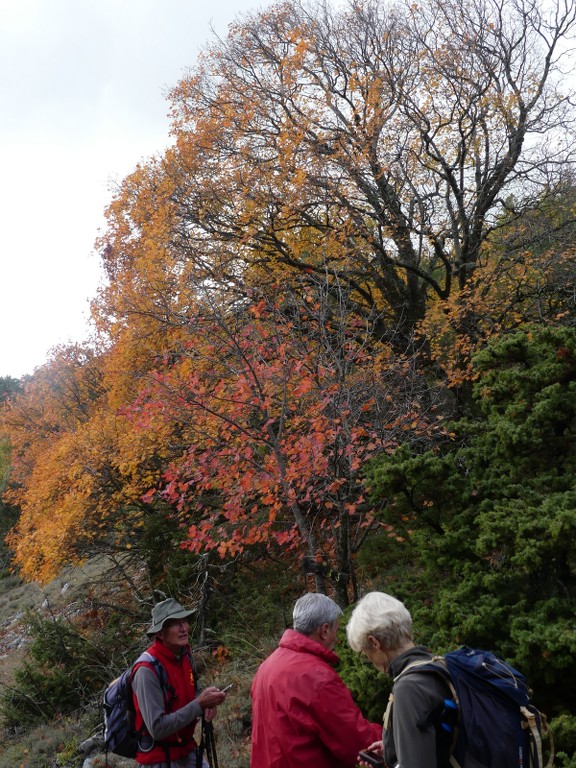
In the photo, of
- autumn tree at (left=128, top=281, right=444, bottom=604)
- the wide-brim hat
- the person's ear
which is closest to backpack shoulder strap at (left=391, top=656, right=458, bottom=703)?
the person's ear

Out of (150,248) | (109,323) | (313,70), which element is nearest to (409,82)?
(313,70)

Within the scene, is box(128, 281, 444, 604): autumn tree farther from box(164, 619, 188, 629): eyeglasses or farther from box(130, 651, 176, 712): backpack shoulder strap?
box(130, 651, 176, 712): backpack shoulder strap

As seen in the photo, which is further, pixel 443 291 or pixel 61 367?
pixel 61 367

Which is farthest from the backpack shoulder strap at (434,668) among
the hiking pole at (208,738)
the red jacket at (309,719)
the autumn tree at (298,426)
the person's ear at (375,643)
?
the autumn tree at (298,426)

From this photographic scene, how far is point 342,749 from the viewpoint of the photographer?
7.98ft

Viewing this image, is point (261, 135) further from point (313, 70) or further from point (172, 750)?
point (172, 750)

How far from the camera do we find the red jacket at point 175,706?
3.36 metres

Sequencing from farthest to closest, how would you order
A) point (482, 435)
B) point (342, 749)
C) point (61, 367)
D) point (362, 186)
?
1. point (61, 367)
2. point (362, 186)
3. point (482, 435)
4. point (342, 749)

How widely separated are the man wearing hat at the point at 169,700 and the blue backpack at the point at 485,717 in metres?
1.82

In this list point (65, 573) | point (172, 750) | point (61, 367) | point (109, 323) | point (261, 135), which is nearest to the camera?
point (172, 750)

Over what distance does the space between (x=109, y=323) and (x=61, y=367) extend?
14424 millimetres

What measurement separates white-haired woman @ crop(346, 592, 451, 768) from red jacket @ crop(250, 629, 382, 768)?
338 mm

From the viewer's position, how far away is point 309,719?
2.46m

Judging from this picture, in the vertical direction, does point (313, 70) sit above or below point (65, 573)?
above
